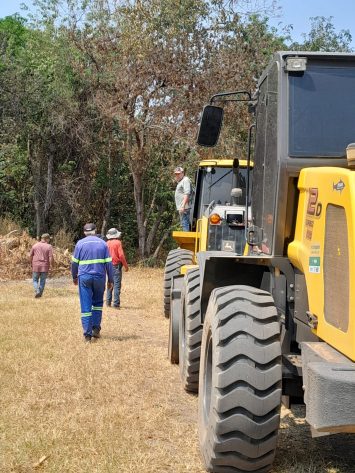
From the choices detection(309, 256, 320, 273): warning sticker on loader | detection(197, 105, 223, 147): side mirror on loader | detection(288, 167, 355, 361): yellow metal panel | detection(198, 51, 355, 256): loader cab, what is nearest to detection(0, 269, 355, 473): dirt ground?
detection(288, 167, 355, 361): yellow metal panel

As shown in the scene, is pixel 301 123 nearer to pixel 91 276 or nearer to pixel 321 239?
pixel 321 239

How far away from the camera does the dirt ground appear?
5070 mm

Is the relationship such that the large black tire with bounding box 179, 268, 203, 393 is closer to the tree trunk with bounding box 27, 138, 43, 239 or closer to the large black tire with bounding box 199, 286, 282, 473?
the large black tire with bounding box 199, 286, 282, 473

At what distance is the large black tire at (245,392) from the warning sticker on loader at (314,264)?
0.42 metres

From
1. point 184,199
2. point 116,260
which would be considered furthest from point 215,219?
point 116,260

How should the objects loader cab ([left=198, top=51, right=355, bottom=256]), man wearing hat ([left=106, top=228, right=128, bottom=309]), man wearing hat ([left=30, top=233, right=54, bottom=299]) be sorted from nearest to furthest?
loader cab ([left=198, top=51, right=355, bottom=256]) → man wearing hat ([left=106, top=228, right=128, bottom=309]) → man wearing hat ([left=30, top=233, right=54, bottom=299])

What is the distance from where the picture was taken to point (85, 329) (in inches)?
402

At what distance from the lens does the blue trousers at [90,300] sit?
1021 centimetres

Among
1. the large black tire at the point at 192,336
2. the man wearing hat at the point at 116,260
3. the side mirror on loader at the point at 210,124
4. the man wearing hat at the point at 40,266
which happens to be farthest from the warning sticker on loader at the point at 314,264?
the man wearing hat at the point at 40,266

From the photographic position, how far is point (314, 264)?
174 inches

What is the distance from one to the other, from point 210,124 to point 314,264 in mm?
1972

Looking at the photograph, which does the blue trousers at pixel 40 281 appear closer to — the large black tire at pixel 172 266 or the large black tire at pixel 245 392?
the large black tire at pixel 172 266

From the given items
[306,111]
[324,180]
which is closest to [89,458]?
[324,180]

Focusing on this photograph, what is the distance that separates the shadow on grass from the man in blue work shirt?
4701 mm
